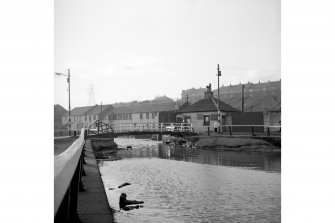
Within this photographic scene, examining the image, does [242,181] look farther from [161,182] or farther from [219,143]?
[219,143]

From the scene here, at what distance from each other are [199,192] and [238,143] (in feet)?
48.2

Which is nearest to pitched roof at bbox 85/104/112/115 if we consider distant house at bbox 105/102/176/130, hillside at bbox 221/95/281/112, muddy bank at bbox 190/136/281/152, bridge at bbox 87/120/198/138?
distant house at bbox 105/102/176/130

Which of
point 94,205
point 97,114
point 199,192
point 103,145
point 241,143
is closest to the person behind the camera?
point 94,205

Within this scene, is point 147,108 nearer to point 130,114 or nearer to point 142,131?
point 130,114

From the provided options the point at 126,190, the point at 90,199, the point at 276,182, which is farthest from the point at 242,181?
the point at 90,199

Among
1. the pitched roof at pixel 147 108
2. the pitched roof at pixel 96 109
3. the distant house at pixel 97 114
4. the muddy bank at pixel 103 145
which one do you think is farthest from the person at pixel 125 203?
the pitched roof at pixel 96 109

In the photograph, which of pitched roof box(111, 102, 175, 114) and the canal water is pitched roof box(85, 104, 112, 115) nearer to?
pitched roof box(111, 102, 175, 114)

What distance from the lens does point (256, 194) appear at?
8.74m

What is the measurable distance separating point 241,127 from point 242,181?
61.5 feet

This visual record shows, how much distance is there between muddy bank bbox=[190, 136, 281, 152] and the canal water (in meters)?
7.31

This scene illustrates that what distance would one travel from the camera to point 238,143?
75.6 feet

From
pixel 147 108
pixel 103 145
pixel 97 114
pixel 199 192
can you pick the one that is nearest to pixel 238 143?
pixel 103 145

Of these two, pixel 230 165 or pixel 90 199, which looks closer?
pixel 90 199

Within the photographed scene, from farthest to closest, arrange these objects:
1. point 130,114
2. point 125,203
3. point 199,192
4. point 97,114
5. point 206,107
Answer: point 97,114 < point 130,114 < point 206,107 < point 199,192 < point 125,203
